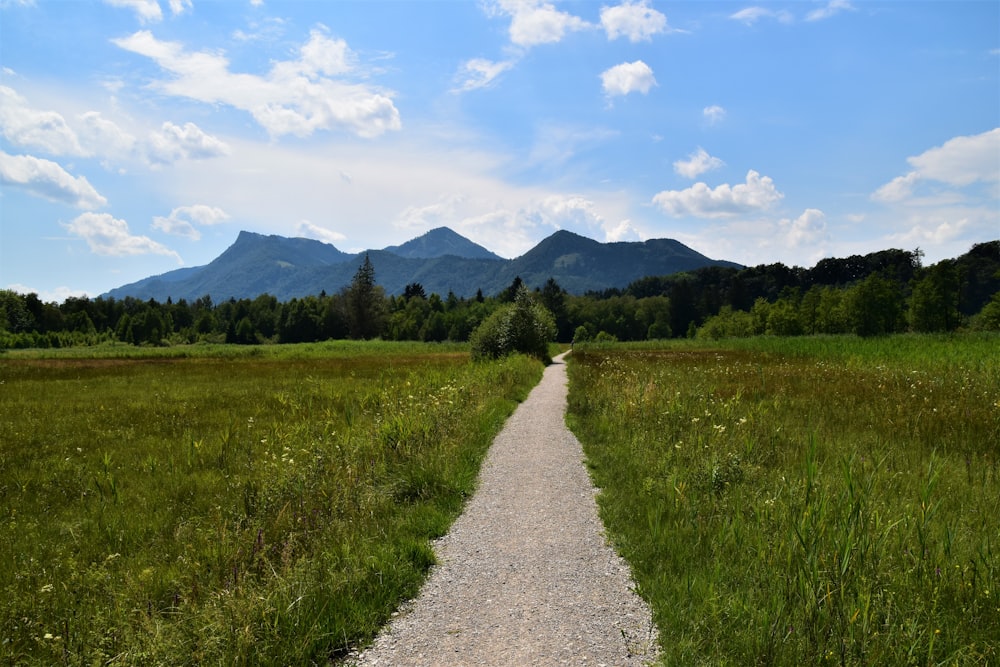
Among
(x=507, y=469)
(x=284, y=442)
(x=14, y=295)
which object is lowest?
(x=507, y=469)

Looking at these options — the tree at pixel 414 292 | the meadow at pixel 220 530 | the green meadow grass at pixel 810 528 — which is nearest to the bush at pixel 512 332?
the meadow at pixel 220 530

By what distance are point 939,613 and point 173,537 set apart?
8.73 m

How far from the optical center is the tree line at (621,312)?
71.7 metres

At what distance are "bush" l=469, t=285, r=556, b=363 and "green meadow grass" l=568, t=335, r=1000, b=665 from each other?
2284 cm

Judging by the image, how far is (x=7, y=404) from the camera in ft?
59.8

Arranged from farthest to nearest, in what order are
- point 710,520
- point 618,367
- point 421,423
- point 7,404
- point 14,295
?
point 14,295, point 618,367, point 7,404, point 421,423, point 710,520

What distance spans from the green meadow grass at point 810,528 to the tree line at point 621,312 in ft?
185

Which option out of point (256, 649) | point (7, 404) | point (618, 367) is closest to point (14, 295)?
point (7, 404)

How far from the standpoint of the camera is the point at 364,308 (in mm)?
107562

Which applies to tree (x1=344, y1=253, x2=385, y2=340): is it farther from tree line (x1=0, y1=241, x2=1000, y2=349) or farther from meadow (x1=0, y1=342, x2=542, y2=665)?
meadow (x1=0, y1=342, x2=542, y2=665)

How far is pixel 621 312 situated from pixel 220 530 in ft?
478

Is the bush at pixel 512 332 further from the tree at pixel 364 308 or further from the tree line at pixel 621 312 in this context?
the tree at pixel 364 308

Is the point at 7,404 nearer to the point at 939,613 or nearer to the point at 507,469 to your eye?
the point at 507,469

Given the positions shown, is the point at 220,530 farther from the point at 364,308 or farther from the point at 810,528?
the point at 364,308
